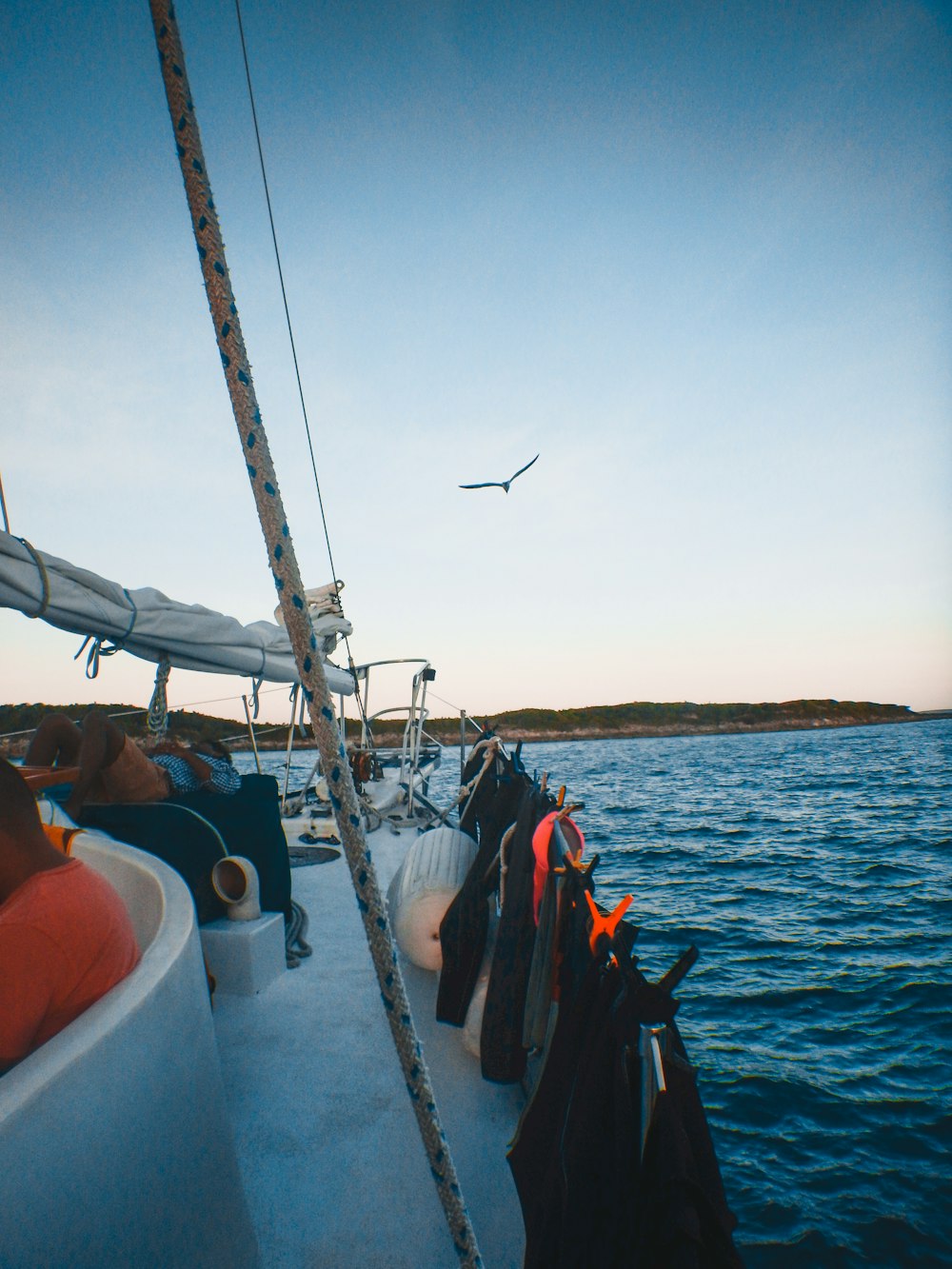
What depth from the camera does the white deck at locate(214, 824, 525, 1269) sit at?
1.97 m

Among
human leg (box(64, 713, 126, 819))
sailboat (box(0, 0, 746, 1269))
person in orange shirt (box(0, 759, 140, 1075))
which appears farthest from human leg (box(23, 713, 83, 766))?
person in orange shirt (box(0, 759, 140, 1075))

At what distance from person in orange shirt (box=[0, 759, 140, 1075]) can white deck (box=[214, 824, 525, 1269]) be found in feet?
3.82

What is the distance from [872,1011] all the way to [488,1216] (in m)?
5.13

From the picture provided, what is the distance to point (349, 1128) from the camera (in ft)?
7.75

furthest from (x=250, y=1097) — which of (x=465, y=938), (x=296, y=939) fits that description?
(x=296, y=939)

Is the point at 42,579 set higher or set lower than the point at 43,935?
higher

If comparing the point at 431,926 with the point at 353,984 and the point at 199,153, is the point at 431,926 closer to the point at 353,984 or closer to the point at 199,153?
the point at 353,984

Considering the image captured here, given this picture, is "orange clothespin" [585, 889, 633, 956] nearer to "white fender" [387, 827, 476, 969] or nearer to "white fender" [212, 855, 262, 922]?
"white fender" [387, 827, 476, 969]

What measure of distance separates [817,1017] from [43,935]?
6.38 m

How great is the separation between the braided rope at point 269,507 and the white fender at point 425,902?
212 centimetres

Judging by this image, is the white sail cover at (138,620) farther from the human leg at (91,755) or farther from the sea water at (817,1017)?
the sea water at (817,1017)

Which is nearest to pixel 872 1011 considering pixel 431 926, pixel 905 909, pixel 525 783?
pixel 905 909

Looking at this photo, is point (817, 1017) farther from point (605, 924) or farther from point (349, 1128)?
point (605, 924)

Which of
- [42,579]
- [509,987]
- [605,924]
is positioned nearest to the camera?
[605,924]
